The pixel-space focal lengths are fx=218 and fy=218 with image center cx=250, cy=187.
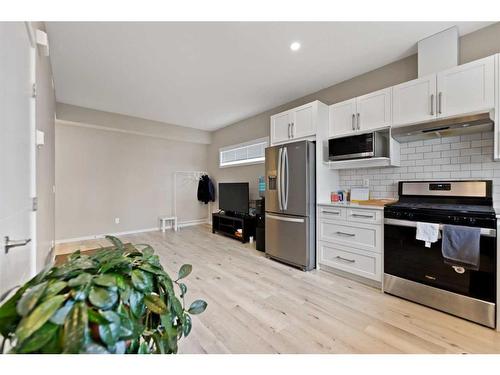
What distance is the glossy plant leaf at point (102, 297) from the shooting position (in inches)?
18.3

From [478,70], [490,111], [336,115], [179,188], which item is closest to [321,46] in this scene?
[336,115]

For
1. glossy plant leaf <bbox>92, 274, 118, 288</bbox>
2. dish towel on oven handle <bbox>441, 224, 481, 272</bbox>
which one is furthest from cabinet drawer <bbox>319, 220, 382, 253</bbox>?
glossy plant leaf <bbox>92, 274, 118, 288</bbox>

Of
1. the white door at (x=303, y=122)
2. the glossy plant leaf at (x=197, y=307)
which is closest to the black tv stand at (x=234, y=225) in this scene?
the white door at (x=303, y=122)

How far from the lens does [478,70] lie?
1.94 metres

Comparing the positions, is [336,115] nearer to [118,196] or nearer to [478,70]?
[478,70]

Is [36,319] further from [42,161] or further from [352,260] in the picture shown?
[352,260]

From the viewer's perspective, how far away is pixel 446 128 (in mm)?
2152

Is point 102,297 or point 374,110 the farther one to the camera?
point 374,110

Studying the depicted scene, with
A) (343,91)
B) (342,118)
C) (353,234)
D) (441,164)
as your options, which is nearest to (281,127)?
(342,118)

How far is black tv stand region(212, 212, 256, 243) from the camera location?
4.47 meters

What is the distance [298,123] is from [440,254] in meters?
2.23

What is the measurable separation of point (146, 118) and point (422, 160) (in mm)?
5339

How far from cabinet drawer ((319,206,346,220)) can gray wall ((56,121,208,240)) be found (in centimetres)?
422
